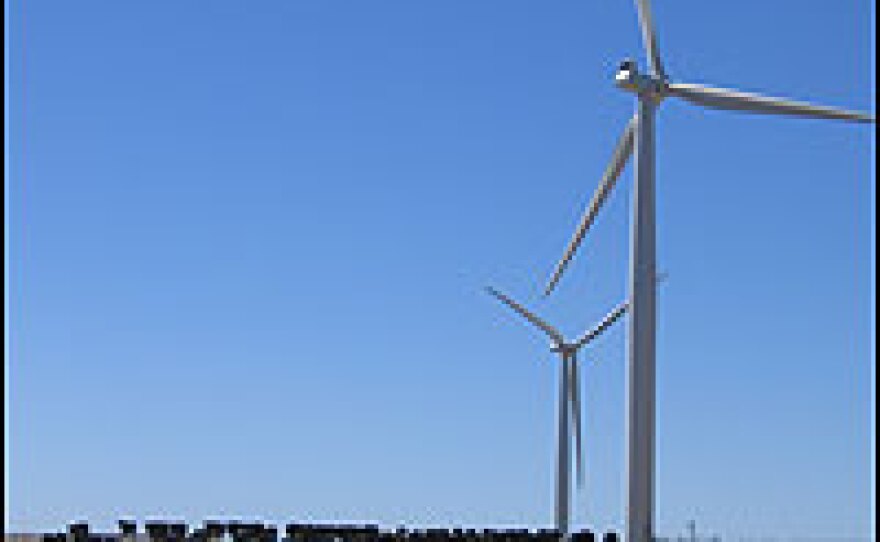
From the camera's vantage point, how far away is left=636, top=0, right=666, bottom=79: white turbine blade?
2329 inches

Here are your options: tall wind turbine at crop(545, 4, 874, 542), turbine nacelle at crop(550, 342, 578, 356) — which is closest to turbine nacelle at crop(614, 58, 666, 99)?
tall wind turbine at crop(545, 4, 874, 542)

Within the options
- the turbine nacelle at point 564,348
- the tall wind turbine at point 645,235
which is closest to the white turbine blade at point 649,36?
the tall wind turbine at point 645,235

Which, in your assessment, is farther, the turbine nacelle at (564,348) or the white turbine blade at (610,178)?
the turbine nacelle at (564,348)

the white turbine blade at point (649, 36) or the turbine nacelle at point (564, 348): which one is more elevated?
the white turbine blade at point (649, 36)

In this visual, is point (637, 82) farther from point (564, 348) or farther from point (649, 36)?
point (564, 348)

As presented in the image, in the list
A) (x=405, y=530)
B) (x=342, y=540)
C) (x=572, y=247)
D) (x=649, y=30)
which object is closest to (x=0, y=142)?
(x=649, y=30)

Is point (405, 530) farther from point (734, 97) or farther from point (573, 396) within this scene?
point (734, 97)

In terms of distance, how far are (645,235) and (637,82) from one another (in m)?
7.29

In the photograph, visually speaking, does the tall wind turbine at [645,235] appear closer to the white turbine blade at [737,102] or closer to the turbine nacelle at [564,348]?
the white turbine blade at [737,102]

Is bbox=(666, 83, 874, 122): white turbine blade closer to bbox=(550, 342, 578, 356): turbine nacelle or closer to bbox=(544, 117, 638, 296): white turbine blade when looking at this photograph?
bbox=(544, 117, 638, 296): white turbine blade

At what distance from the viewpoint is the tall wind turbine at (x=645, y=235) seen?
5066 centimetres

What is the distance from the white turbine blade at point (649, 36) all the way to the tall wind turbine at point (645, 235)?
36 millimetres

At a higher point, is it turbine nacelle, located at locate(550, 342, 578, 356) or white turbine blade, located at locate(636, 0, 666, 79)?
white turbine blade, located at locate(636, 0, 666, 79)

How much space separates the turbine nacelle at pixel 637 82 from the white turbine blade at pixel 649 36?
0.56 meters
